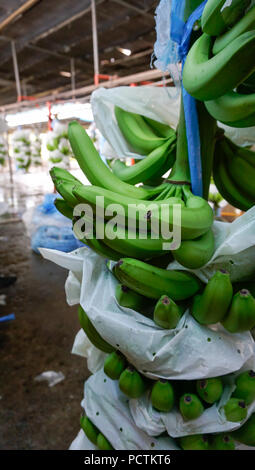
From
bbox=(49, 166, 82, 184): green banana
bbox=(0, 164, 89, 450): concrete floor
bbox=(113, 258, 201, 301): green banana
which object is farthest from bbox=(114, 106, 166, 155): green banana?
bbox=(0, 164, 89, 450): concrete floor

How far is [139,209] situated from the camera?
0.58m

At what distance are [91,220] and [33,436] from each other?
140cm

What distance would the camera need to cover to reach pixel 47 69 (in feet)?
19.7

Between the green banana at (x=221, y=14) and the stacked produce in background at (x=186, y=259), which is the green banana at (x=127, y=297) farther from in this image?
the green banana at (x=221, y=14)

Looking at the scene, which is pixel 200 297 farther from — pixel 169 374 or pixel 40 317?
pixel 40 317

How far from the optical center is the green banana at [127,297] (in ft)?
2.16

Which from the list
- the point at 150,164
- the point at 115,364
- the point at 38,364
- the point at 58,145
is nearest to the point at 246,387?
the point at 115,364

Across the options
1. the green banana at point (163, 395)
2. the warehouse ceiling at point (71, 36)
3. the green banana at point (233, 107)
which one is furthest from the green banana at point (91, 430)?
the warehouse ceiling at point (71, 36)

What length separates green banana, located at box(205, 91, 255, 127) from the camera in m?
0.46

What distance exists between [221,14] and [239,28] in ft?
0.14

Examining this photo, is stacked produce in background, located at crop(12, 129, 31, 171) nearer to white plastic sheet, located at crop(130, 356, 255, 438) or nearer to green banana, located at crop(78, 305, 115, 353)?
green banana, located at crop(78, 305, 115, 353)

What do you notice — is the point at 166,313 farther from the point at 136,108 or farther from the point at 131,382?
the point at 136,108

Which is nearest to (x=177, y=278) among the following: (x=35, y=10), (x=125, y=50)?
(x=35, y=10)
